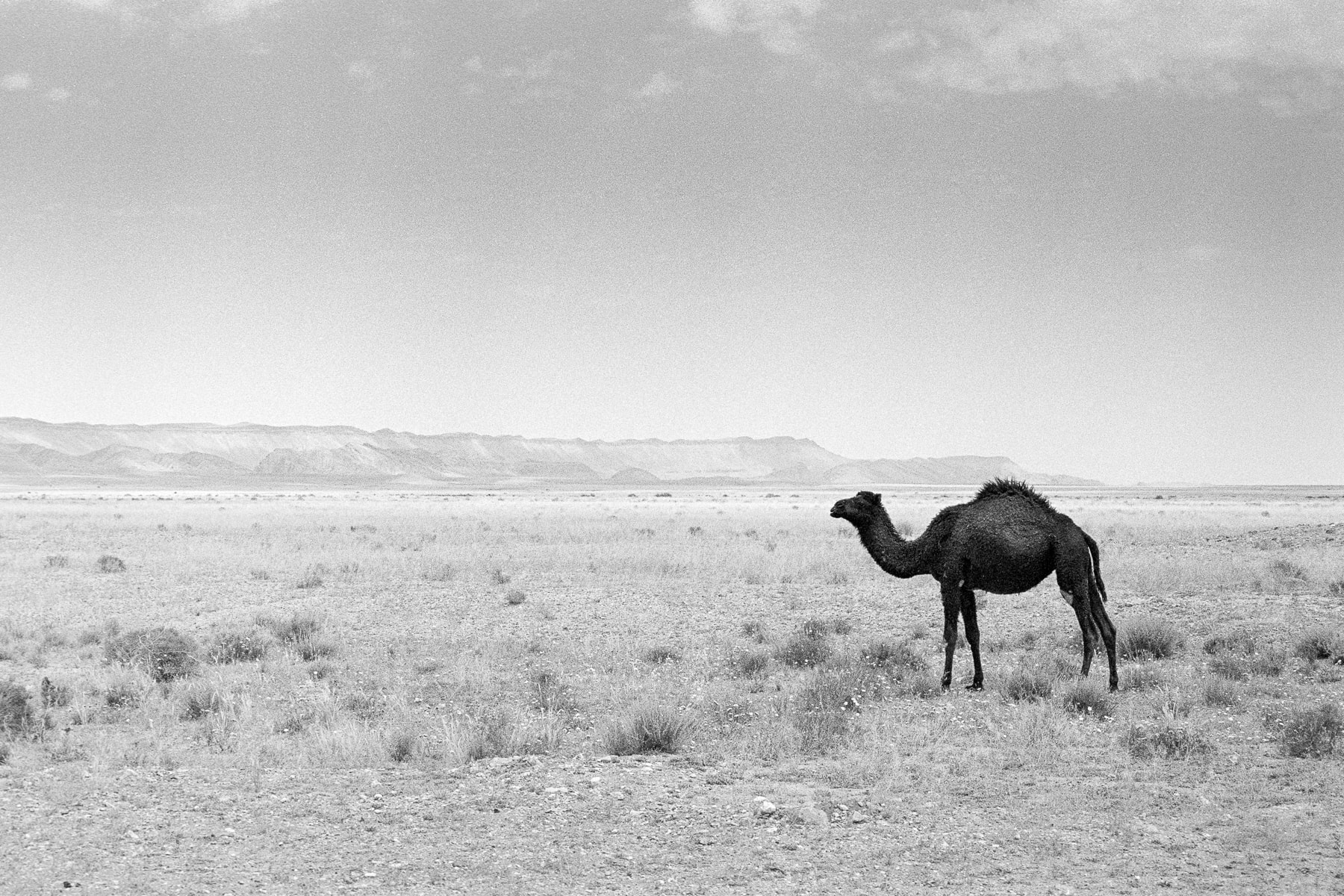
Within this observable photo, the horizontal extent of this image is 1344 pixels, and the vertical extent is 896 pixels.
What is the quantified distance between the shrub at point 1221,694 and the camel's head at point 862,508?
414 centimetres

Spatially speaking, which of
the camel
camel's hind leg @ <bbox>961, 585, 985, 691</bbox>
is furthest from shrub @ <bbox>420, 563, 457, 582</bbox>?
camel's hind leg @ <bbox>961, 585, 985, 691</bbox>

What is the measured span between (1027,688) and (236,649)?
10394mm

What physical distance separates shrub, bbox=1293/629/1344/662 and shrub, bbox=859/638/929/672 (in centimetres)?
478

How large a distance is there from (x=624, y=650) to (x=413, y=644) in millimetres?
3334

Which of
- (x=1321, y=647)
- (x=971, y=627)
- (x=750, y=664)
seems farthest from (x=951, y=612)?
(x=1321, y=647)

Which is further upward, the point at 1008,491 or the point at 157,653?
the point at 1008,491

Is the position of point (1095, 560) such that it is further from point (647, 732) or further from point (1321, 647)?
point (647, 732)

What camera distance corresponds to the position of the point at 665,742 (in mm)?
10297

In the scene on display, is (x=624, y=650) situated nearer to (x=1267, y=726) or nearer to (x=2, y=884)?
(x=1267, y=726)

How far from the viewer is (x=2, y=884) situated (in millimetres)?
6738

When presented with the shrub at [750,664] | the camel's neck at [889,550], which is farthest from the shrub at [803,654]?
the camel's neck at [889,550]

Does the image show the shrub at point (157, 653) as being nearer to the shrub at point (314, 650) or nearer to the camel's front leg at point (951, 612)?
the shrub at point (314, 650)

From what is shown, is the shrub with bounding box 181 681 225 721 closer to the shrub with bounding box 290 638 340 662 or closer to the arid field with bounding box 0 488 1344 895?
the arid field with bounding box 0 488 1344 895

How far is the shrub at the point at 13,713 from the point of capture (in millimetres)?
10719
